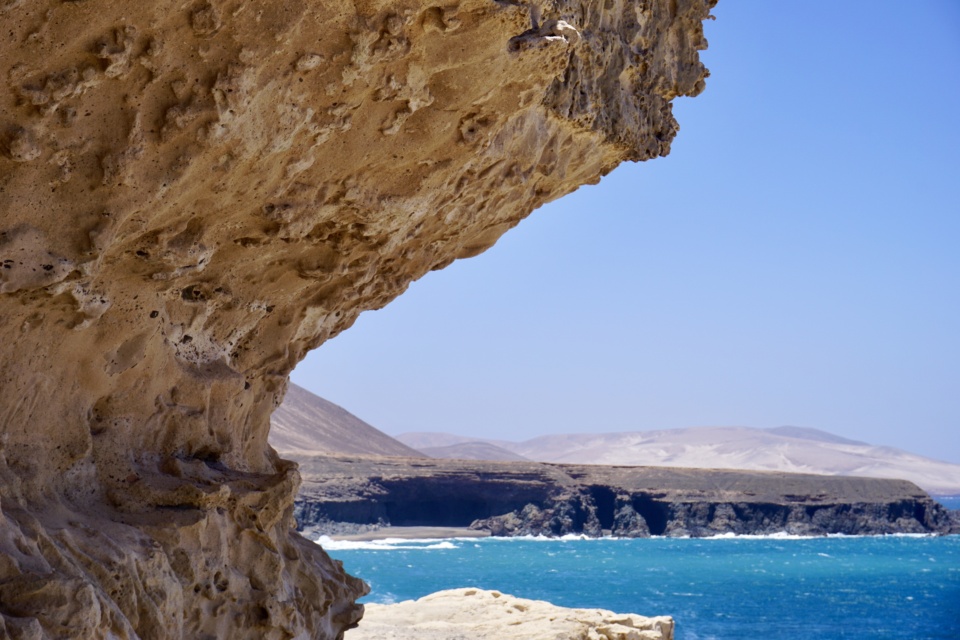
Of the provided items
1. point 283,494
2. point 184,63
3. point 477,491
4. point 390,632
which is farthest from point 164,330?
point 477,491

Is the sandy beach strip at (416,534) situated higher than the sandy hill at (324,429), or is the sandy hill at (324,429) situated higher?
the sandy hill at (324,429)

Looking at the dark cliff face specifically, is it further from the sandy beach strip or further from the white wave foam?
the white wave foam

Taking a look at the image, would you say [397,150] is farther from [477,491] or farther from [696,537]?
[696,537]

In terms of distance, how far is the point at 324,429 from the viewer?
8050 cm

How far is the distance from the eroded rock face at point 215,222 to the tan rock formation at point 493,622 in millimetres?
2911

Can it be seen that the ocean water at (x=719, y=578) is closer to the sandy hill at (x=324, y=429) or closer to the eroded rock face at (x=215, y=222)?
the eroded rock face at (x=215, y=222)

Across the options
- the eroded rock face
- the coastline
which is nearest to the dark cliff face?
the coastline

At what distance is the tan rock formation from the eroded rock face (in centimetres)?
291

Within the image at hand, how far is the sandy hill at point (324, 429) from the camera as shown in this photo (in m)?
73.1

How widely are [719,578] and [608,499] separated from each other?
16.8 metres

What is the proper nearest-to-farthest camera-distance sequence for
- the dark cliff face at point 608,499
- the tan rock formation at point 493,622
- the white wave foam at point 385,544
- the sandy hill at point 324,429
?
the tan rock formation at point 493,622 → the white wave foam at point 385,544 → the dark cliff face at point 608,499 → the sandy hill at point 324,429

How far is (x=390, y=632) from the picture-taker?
9.09m

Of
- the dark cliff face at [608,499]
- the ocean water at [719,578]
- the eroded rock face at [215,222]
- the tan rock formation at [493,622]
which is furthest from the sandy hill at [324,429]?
the eroded rock face at [215,222]

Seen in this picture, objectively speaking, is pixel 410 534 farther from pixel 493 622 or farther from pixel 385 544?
pixel 493 622
